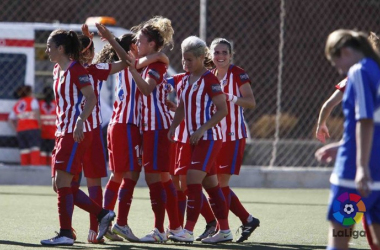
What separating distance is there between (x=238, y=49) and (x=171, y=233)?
Result: 12.0m

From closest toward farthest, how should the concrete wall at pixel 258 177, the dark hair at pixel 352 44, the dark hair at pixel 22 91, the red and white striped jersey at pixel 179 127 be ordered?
the dark hair at pixel 352 44
the red and white striped jersey at pixel 179 127
the concrete wall at pixel 258 177
the dark hair at pixel 22 91

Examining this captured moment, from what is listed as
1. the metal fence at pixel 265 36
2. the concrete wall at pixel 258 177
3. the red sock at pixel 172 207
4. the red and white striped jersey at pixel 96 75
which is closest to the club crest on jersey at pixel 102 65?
the red and white striped jersey at pixel 96 75

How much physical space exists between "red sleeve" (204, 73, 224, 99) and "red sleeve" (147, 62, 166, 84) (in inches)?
14.6

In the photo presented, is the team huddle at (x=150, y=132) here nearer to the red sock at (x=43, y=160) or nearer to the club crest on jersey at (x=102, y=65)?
the club crest on jersey at (x=102, y=65)

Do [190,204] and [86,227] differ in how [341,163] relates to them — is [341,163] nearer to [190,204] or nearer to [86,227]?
[190,204]

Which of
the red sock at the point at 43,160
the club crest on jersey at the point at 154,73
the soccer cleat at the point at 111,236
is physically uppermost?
the club crest on jersey at the point at 154,73

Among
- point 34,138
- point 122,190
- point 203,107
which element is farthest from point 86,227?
point 34,138

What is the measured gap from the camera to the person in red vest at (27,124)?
13.2m

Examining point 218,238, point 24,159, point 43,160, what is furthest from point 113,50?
point 43,160

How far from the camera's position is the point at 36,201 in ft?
31.9

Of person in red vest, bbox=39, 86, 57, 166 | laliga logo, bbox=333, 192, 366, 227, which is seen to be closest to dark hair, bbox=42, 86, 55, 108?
person in red vest, bbox=39, 86, 57, 166

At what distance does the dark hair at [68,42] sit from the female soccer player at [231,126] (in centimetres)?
119

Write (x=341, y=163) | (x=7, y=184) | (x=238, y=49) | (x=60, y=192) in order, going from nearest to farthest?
(x=341, y=163)
(x=60, y=192)
(x=7, y=184)
(x=238, y=49)

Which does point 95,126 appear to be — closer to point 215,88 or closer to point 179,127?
point 179,127
